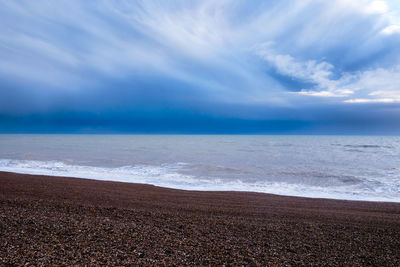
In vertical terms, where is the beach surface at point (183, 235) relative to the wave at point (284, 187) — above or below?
above

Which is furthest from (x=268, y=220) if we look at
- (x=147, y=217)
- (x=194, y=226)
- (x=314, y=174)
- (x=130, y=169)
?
(x=130, y=169)

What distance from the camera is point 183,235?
5.51m

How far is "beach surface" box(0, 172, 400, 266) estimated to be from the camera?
14.3 feet

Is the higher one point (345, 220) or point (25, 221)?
point (25, 221)

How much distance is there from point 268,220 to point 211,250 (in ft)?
9.83

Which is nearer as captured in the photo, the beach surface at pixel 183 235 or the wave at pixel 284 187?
the beach surface at pixel 183 235

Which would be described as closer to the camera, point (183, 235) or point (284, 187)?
point (183, 235)

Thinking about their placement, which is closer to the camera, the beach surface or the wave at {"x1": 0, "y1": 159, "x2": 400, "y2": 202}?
the beach surface

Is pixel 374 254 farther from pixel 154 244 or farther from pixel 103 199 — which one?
pixel 103 199

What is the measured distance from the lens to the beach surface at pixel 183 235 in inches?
171

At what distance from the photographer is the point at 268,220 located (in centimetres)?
705

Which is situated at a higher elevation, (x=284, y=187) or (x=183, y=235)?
(x=183, y=235)

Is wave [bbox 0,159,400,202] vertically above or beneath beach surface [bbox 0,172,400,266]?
beneath

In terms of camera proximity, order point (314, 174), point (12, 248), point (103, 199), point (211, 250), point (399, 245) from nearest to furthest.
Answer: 1. point (12, 248)
2. point (211, 250)
3. point (399, 245)
4. point (103, 199)
5. point (314, 174)
